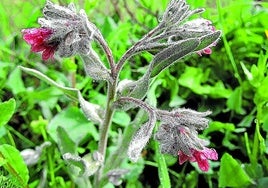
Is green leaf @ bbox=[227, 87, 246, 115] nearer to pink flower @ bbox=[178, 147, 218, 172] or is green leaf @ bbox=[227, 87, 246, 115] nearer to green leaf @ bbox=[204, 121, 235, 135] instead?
green leaf @ bbox=[204, 121, 235, 135]

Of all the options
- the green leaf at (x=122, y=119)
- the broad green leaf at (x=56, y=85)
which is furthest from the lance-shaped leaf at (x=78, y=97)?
the green leaf at (x=122, y=119)

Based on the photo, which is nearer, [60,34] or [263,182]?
[60,34]

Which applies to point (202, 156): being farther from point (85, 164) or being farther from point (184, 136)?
point (85, 164)

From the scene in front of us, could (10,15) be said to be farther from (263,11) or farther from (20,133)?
(263,11)

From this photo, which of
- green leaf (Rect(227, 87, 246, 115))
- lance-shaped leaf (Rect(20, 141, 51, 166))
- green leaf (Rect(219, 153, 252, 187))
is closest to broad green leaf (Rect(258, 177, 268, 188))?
green leaf (Rect(219, 153, 252, 187))

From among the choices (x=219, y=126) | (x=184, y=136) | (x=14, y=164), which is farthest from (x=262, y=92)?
(x=14, y=164)

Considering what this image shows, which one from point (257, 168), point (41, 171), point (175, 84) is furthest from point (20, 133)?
point (257, 168)

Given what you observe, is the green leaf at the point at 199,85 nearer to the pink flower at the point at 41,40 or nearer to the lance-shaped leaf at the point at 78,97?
the lance-shaped leaf at the point at 78,97
